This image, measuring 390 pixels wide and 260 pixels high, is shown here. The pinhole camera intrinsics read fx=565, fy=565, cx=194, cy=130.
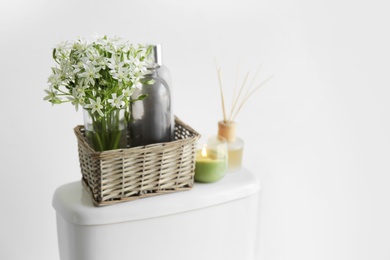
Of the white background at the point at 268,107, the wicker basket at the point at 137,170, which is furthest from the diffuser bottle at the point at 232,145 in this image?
the white background at the point at 268,107

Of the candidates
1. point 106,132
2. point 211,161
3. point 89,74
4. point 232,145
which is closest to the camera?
point 89,74

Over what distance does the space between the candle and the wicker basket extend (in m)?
0.03

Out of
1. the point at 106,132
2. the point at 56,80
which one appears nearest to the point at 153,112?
the point at 106,132

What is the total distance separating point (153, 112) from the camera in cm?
123

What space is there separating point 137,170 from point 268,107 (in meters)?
0.73

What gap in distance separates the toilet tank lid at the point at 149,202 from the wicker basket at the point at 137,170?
2 centimetres

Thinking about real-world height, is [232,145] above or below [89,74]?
below

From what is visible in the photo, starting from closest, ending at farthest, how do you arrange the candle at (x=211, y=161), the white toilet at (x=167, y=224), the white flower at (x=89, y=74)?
the white flower at (x=89, y=74), the white toilet at (x=167, y=224), the candle at (x=211, y=161)

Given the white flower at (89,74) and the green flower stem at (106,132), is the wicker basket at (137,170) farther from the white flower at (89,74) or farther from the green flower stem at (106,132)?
the white flower at (89,74)

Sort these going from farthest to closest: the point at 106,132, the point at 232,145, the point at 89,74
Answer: the point at 232,145 → the point at 106,132 → the point at 89,74

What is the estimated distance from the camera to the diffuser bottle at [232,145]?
4.55 feet

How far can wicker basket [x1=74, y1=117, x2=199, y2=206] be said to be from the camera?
3.78 ft

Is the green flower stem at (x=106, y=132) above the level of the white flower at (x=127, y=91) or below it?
below

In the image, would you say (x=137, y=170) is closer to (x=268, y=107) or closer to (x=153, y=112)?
(x=153, y=112)
